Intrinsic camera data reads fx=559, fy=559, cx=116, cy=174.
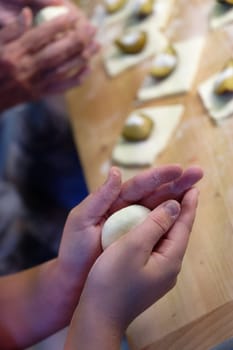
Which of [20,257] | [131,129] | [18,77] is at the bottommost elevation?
[20,257]

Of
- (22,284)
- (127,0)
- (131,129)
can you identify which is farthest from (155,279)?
(127,0)

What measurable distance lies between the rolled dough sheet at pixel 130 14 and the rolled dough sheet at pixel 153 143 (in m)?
0.25

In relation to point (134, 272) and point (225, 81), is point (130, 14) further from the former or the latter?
point (134, 272)

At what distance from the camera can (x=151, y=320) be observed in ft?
2.32

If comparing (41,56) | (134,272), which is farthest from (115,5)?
(134,272)

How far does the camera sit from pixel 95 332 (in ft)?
1.93

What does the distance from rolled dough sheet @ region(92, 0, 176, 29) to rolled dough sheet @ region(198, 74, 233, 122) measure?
9.4 inches

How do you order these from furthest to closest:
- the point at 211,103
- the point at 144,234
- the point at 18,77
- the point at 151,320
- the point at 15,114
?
the point at 15,114 < the point at 18,77 < the point at 211,103 < the point at 151,320 < the point at 144,234

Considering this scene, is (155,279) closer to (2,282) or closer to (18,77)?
(2,282)

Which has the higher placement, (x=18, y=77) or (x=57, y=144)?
(x=18, y=77)

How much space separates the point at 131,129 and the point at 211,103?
0.46 feet

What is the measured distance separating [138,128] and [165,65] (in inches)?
5.9

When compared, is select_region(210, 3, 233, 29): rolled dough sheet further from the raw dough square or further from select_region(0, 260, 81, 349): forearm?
select_region(0, 260, 81, 349): forearm

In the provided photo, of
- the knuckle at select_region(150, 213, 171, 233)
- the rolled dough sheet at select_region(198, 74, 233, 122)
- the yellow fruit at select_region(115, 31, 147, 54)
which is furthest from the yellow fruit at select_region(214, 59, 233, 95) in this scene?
the knuckle at select_region(150, 213, 171, 233)
